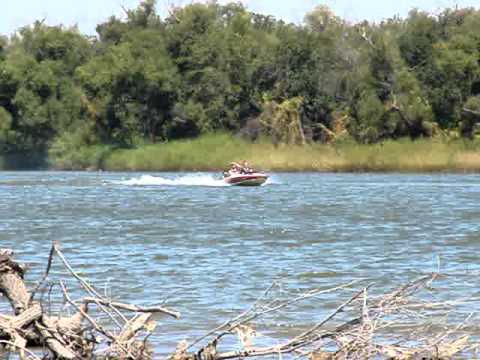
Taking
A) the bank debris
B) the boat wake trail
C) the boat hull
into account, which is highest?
the bank debris

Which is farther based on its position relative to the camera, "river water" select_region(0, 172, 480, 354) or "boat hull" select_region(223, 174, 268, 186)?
"boat hull" select_region(223, 174, 268, 186)

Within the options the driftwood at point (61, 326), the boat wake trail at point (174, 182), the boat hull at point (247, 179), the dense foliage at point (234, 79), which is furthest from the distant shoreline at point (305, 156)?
the driftwood at point (61, 326)

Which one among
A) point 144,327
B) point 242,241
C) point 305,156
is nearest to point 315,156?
point 305,156

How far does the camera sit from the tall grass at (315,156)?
239 ft

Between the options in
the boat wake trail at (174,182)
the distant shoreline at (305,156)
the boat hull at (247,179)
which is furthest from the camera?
the distant shoreline at (305,156)

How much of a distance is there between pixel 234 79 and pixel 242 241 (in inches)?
2420

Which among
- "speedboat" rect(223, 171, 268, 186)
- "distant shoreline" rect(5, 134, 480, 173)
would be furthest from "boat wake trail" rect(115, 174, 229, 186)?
"distant shoreline" rect(5, 134, 480, 173)

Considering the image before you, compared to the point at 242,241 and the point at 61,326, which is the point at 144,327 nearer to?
the point at 61,326

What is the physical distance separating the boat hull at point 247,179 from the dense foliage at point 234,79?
19712 millimetres

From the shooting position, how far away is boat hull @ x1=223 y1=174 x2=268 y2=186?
193 feet

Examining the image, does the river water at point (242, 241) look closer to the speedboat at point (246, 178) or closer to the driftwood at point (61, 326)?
the speedboat at point (246, 178)

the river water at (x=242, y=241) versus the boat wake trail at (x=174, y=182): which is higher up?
the river water at (x=242, y=241)

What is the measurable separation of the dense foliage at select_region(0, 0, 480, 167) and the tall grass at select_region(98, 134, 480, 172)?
151 centimetres

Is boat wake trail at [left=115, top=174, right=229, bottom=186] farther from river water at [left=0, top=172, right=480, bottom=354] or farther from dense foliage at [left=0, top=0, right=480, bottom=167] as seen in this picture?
dense foliage at [left=0, top=0, right=480, bottom=167]
